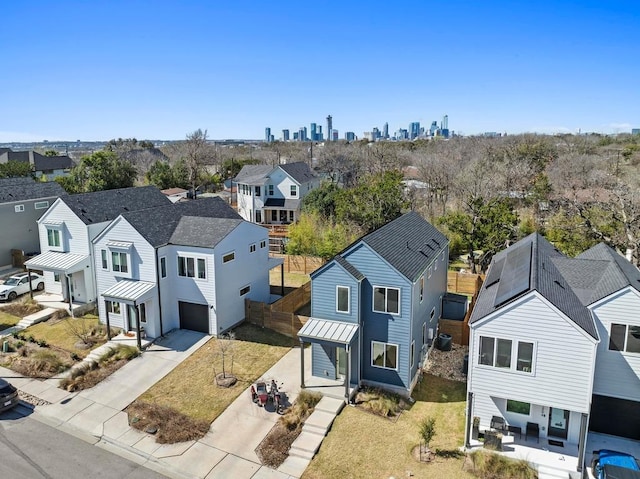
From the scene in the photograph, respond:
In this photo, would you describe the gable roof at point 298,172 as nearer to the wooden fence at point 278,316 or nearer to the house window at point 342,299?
the wooden fence at point 278,316

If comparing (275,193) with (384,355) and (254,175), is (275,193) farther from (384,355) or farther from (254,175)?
(384,355)

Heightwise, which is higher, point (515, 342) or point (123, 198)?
point (123, 198)

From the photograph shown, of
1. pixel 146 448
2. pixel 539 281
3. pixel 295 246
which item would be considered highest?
pixel 539 281

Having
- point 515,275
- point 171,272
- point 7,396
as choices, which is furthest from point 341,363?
Answer: point 7,396

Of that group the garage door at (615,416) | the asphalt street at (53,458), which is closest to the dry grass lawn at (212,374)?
the asphalt street at (53,458)

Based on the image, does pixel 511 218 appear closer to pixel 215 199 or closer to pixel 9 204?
pixel 215 199

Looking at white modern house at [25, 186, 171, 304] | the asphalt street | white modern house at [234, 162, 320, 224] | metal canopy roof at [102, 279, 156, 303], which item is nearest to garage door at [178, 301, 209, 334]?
metal canopy roof at [102, 279, 156, 303]

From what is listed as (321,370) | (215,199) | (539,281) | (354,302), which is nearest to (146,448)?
(321,370)
